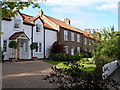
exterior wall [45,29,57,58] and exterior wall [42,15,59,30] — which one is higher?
exterior wall [42,15,59,30]

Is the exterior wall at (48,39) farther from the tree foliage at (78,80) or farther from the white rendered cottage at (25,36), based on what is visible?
the tree foliage at (78,80)

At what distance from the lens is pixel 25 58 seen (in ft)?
59.8

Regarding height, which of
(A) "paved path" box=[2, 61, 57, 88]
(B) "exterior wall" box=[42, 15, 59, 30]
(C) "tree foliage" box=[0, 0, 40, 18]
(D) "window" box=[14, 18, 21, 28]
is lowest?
(A) "paved path" box=[2, 61, 57, 88]

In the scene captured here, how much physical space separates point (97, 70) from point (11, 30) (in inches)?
578

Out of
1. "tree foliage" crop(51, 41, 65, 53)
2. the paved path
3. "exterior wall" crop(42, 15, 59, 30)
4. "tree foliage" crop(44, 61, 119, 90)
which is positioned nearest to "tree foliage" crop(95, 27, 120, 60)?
the paved path

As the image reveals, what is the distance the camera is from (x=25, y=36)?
17.3 m

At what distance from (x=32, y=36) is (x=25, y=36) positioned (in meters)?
1.95

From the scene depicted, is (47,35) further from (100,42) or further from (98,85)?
(98,85)

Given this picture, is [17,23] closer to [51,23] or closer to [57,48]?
[57,48]

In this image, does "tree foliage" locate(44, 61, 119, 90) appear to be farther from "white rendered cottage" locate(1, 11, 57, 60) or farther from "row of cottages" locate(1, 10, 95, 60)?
"white rendered cottage" locate(1, 11, 57, 60)

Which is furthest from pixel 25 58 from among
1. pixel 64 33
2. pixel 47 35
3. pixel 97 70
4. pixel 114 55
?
pixel 97 70

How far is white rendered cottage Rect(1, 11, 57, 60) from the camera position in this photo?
15969 millimetres

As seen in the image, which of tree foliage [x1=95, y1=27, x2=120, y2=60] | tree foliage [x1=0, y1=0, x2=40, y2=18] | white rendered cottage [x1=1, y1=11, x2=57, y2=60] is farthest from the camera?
white rendered cottage [x1=1, y1=11, x2=57, y2=60]

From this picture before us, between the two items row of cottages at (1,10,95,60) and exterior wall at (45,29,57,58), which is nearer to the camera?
row of cottages at (1,10,95,60)
